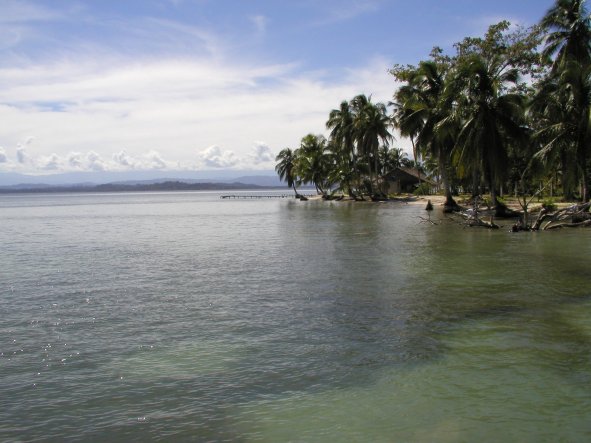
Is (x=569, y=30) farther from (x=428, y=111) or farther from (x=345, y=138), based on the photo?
(x=345, y=138)

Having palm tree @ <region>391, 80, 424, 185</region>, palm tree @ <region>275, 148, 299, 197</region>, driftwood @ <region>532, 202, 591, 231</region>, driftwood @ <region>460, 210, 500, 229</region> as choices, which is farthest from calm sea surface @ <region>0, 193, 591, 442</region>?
palm tree @ <region>275, 148, 299, 197</region>

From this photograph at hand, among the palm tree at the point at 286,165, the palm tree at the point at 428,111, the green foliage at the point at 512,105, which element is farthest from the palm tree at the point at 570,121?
the palm tree at the point at 286,165

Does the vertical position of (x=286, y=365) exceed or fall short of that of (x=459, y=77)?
it falls short

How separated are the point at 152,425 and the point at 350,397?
2580 millimetres

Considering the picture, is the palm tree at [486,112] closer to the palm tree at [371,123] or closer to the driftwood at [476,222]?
the driftwood at [476,222]

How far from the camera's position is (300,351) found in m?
8.90

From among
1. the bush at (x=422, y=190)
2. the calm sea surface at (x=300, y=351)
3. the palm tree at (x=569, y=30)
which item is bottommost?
the calm sea surface at (x=300, y=351)

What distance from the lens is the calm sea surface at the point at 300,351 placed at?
6.32 metres

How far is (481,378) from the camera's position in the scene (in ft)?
24.8

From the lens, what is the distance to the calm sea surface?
20.7 feet

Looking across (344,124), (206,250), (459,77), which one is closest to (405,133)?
(459,77)

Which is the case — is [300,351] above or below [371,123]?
below

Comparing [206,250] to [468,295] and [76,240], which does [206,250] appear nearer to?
[76,240]

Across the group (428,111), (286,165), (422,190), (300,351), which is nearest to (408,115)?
(428,111)
